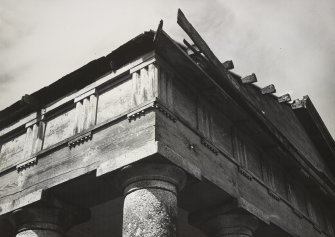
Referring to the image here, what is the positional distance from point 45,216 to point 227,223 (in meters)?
3.57

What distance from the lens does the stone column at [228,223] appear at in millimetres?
8711

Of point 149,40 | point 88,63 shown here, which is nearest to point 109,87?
point 88,63

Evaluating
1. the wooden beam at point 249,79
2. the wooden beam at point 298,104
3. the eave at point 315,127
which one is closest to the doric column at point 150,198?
the wooden beam at point 249,79

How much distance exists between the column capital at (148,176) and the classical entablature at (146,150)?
0.02 metres

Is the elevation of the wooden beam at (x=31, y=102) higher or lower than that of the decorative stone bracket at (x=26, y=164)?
higher

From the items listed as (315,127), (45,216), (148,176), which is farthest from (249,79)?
(45,216)

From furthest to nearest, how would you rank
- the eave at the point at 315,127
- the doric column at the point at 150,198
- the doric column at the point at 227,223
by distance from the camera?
the eave at the point at 315,127, the doric column at the point at 227,223, the doric column at the point at 150,198

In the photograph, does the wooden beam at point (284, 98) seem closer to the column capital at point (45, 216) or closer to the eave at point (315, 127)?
→ the eave at point (315, 127)

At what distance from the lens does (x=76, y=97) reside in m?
9.15

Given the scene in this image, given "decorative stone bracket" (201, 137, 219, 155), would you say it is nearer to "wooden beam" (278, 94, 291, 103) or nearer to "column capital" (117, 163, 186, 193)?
"column capital" (117, 163, 186, 193)

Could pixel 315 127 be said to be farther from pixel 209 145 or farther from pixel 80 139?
pixel 80 139

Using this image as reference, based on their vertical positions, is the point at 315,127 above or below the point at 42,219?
above

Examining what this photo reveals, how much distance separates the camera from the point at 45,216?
8.10m

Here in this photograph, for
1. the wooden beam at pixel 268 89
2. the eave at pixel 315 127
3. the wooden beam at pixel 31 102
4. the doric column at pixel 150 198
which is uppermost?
the eave at pixel 315 127
